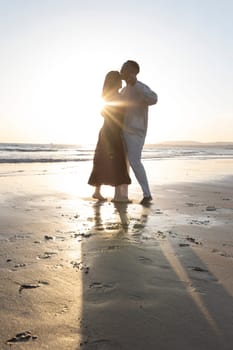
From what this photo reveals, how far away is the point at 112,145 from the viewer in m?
6.26

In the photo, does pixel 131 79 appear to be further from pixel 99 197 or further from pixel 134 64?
pixel 99 197

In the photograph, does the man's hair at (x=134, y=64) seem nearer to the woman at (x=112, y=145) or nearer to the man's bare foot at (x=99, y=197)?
the woman at (x=112, y=145)

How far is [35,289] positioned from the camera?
2.24 metres

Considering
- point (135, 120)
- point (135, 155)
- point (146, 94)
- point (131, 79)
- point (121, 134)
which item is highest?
point (131, 79)

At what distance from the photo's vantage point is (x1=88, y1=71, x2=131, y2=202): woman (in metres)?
6.16

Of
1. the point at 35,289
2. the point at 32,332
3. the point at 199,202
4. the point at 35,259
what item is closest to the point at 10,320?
the point at 32,332

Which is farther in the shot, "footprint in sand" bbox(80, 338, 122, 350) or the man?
the man

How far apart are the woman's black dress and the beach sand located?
4.44 feet

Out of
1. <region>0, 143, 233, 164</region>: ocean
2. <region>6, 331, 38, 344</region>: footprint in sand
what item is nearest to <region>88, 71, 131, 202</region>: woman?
<region>6, 331, 38, 344</region>: footprint in sand

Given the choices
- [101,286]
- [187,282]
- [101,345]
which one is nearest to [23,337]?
[101,345]

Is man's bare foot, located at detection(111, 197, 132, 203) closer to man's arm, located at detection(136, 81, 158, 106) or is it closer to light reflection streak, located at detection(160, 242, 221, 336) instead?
man's arm, located at detection(136, 81, 158, 106)

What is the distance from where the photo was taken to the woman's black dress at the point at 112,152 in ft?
20.4

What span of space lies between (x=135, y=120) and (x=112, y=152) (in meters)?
0.62

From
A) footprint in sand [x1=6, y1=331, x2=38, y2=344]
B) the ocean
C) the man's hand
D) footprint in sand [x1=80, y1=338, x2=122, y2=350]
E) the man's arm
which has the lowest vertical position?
footprint in sand [x1=80, y1=338, x2=122, y2=350]
